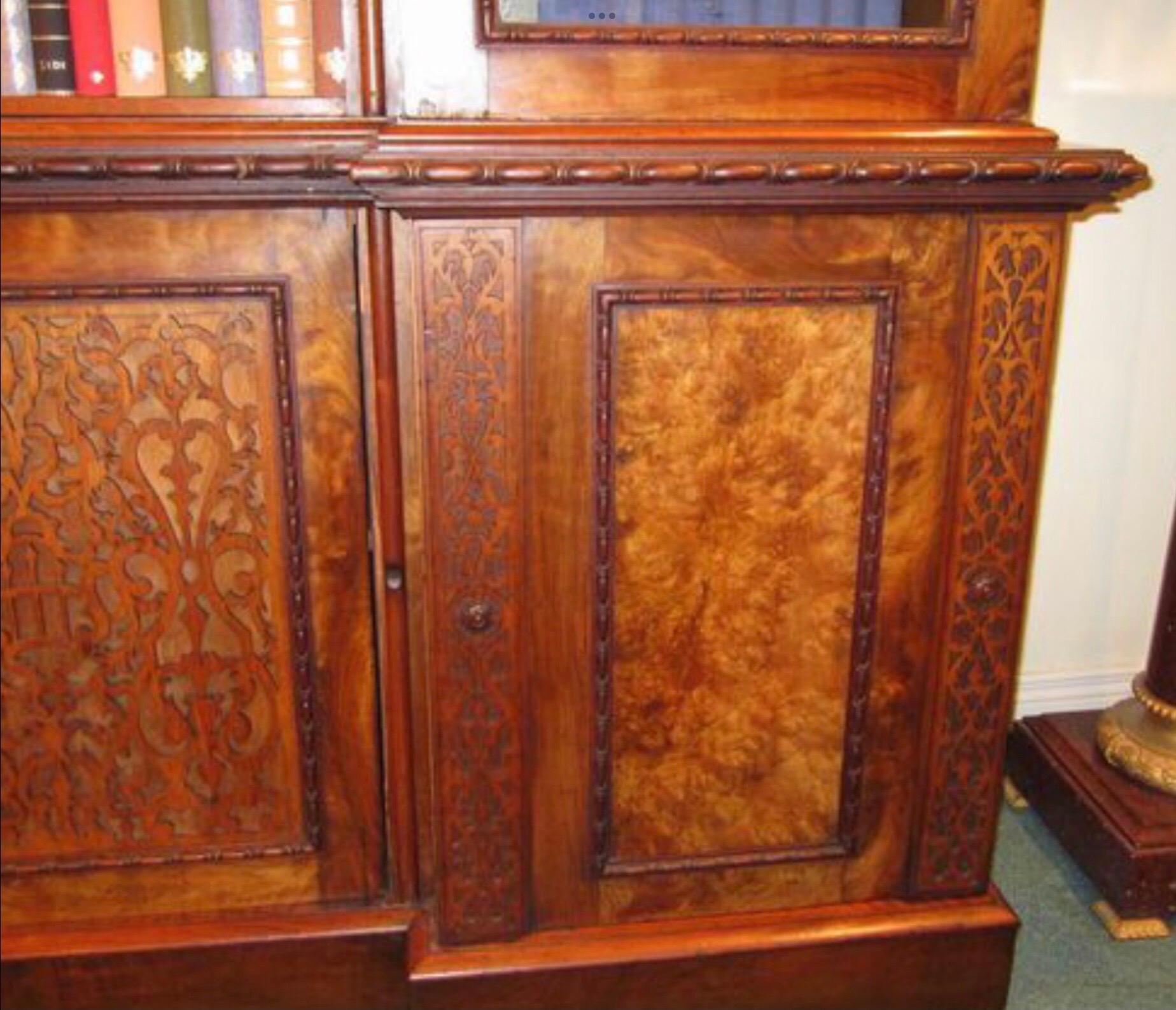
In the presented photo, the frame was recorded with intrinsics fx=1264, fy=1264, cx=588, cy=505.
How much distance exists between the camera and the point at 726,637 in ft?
4.50

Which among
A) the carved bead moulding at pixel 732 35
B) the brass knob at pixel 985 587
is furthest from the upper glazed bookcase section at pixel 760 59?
the brass knob at pixel 985 587

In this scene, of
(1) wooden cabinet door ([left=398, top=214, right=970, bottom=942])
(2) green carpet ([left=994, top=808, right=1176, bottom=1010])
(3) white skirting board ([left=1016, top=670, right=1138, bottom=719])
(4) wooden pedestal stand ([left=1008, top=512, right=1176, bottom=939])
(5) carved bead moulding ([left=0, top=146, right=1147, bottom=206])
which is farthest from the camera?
(3) white skirting board ([left=1016, top=670, right=1138, bottom=719])

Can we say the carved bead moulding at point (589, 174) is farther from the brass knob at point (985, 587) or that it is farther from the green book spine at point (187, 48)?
the brass knob at point (985, 587)

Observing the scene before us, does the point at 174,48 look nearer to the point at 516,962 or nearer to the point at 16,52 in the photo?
the point at 16,52

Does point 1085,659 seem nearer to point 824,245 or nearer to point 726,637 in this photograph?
point 726,637

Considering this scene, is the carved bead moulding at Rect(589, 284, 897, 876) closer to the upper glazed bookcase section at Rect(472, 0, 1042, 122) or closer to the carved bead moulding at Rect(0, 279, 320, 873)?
the upper glazed bookcase section at Rect(472, 0, 1042, 122)

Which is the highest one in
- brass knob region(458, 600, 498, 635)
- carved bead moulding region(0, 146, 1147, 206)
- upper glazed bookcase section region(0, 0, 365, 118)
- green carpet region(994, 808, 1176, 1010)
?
upper glazed bookcase section region(0, 0, 365, 118)

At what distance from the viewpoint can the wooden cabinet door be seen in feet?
4.07

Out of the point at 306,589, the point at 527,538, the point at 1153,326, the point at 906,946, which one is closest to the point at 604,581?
the point at 527,538

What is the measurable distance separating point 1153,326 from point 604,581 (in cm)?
108

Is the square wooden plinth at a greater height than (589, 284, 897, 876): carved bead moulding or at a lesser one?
lesser

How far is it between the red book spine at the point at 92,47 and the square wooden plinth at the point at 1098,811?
154 cm

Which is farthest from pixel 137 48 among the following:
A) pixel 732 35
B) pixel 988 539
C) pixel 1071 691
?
pixel 1071 691

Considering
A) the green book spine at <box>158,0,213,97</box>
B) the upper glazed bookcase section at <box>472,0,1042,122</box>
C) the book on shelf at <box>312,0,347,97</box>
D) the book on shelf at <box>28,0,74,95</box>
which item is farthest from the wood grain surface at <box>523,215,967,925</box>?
the book on shelf at <box>28,0,74,95</box>
